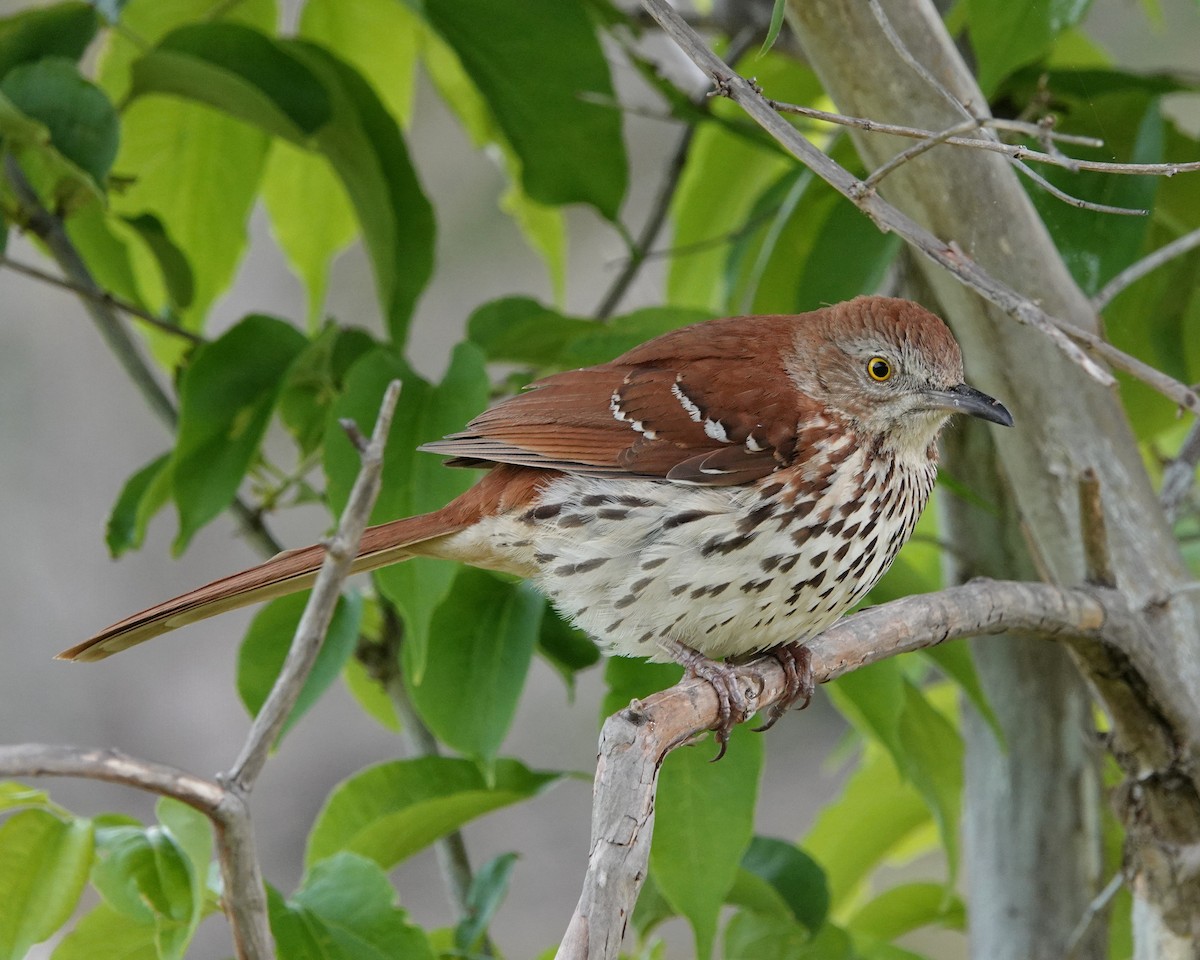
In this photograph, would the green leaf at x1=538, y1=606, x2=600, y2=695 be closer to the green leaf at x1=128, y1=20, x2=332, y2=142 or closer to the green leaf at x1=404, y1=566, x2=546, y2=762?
the green leaf at x1=404, y1=566, x2=546, y2=762

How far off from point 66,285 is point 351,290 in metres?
5.84

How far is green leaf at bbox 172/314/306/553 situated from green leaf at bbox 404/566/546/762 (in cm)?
42

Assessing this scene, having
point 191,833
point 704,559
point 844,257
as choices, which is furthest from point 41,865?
point 844,257

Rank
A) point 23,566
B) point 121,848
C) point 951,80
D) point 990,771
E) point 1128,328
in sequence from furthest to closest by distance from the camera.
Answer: point 23,566
point 990,771
point 1128,328
point 951,80
point 121,848

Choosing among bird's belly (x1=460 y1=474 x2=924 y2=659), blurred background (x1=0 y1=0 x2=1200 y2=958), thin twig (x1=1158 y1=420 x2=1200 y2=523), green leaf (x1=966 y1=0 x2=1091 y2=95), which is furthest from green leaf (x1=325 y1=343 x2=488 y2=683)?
blurred background (x1=0 y1=0 x2=1200 y2=958)

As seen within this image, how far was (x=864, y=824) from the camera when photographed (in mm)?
2801

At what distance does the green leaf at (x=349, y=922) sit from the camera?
1.84m

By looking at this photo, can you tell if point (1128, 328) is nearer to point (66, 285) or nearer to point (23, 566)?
point (66, 285)

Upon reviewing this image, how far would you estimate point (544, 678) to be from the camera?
25.7 feet

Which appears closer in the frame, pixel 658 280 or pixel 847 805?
pixel 847 805

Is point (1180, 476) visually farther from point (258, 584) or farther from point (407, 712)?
point (258, 584)

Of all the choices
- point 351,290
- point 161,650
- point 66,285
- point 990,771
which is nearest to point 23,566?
point 161,650

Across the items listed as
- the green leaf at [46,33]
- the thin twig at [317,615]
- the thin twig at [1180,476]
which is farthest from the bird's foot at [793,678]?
the green leaf at [46,33]

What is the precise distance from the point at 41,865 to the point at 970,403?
4.81 feet
